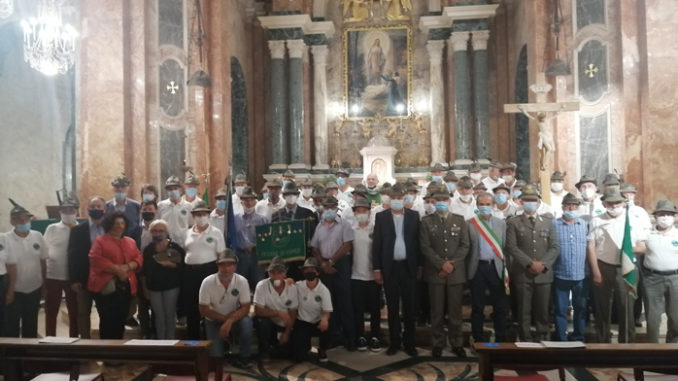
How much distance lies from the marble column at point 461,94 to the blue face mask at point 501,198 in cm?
780

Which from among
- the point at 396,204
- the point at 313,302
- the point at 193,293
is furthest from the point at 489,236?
the point at 193,293

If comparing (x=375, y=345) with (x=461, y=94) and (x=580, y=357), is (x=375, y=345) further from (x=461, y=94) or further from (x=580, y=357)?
(x=461, y=94)

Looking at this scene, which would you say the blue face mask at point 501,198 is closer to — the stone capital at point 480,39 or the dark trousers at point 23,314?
the dark trousers at point 23,314

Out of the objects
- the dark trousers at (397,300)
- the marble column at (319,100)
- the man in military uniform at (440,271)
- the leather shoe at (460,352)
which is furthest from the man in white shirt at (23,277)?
the marble column at (319,100)

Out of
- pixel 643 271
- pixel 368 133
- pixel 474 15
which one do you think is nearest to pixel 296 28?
pixel 368 133

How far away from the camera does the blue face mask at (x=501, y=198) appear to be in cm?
708

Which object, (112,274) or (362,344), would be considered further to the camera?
(362,344)

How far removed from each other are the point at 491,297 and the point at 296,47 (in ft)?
34.9

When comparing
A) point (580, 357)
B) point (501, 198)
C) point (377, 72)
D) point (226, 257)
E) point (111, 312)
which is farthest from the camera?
point (377, 72)

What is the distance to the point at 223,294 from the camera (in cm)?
579

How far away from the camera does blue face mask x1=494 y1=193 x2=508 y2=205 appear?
279 inches

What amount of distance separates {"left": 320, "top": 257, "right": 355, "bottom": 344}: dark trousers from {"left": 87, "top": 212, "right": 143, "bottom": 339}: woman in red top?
219cm

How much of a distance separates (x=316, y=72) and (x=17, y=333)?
36.8 feet

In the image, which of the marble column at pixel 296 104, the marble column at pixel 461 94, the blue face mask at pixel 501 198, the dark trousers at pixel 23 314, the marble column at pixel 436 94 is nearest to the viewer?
the dark trousers at pixel 23 314
